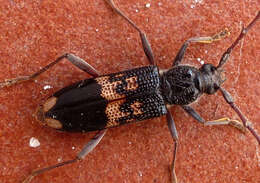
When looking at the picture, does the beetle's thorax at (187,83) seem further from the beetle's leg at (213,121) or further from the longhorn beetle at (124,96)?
the beetle's leg at (213,121)

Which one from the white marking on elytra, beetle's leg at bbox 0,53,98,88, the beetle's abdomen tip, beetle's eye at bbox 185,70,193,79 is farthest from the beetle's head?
the white marking on elytra

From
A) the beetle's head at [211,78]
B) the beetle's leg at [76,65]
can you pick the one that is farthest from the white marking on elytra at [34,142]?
the beetle's head at [211,78]

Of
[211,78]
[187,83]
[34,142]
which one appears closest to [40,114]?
[34,142]

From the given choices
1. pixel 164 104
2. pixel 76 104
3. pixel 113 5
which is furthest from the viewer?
pixel 113 5

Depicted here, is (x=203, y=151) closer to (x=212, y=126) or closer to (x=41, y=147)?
(x=212, y=126)

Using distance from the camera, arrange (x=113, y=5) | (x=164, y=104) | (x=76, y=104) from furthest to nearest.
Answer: (x=113, y=5) → (x=164, y=104) → (x=76, y=104)

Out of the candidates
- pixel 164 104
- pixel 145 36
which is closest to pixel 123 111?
pixel 164 104

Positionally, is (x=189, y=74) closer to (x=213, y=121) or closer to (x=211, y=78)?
(x=211, y=78)
